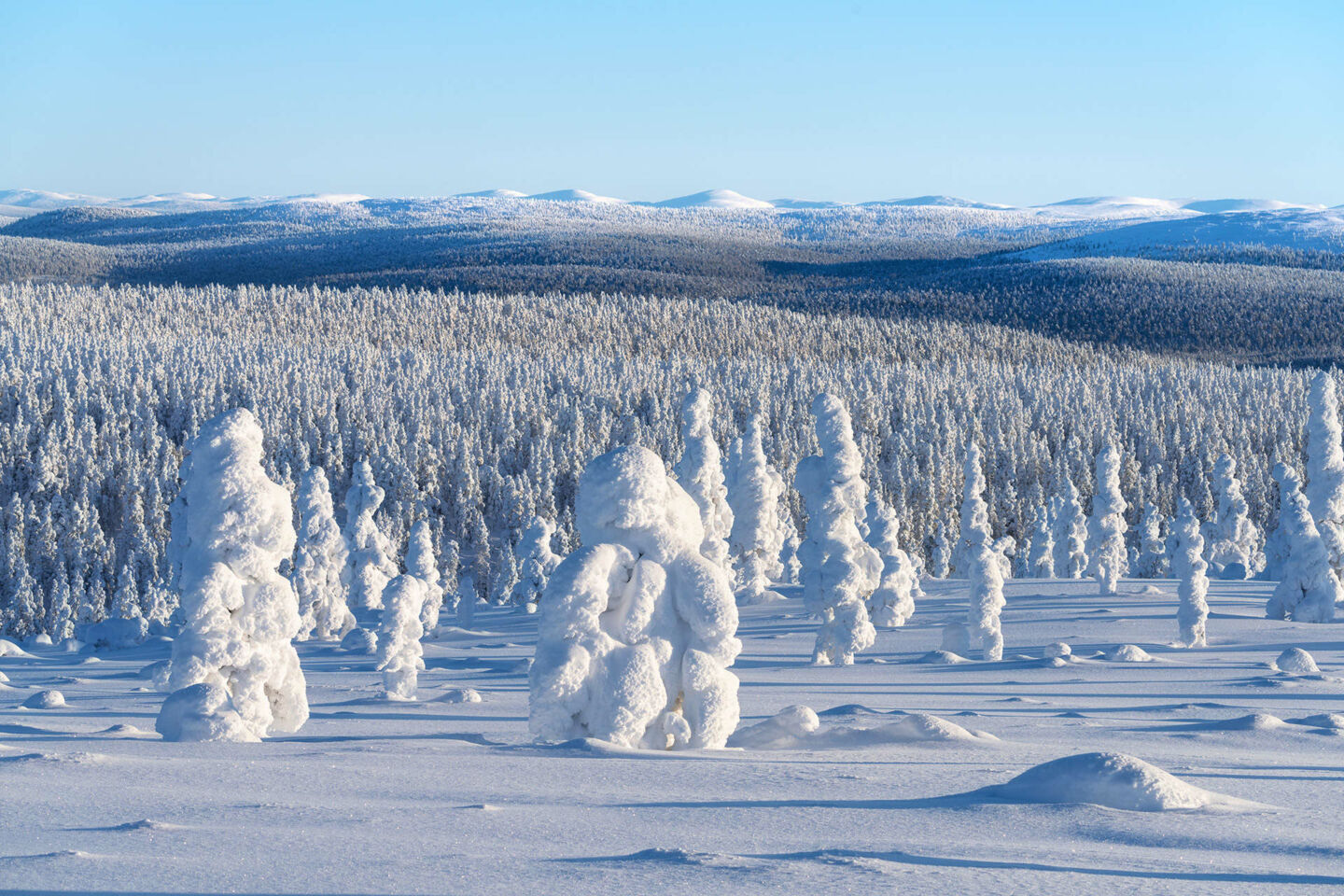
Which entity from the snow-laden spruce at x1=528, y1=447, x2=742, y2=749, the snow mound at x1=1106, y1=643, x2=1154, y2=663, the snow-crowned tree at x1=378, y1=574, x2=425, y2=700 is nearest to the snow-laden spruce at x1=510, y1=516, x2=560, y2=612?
the snow-crowned tree at x1=378, y1=574, x2=425, y2=700

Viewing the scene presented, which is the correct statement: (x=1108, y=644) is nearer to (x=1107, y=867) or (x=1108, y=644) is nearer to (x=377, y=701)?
(x=377, y=701)

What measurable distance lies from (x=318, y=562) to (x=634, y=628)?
771 inches

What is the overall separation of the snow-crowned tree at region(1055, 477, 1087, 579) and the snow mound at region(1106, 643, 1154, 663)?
2709 cm

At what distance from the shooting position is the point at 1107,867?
693 cm

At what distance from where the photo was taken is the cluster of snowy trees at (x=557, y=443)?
105 ft

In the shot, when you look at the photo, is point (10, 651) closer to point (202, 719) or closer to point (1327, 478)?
point (202, 719)

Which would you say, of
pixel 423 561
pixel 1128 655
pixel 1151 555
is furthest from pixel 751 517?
pixel 1151 555

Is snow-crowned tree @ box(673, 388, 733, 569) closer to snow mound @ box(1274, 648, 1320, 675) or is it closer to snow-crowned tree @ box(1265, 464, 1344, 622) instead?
snow-crowned tree @ box(1265, 464, 1344, 622)

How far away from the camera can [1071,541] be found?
47844mm

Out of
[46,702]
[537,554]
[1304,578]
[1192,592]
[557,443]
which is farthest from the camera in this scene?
[557,443]

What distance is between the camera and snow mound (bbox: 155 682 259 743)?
469 inches

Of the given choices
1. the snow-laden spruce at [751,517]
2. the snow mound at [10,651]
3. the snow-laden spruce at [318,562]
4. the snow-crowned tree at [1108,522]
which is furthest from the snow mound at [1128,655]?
the snow mound at [10,651]

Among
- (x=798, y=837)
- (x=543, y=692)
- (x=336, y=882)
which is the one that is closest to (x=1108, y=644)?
(x=543, y=692)

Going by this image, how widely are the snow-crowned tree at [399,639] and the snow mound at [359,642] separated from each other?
6.77m
